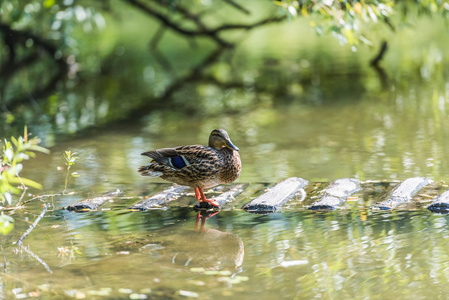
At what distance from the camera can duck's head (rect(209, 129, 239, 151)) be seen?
791 centimetres

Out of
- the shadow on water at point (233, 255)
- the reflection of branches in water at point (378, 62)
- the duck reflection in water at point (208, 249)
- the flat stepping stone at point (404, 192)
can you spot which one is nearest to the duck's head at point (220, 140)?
the shadow on water at point (233, 255)

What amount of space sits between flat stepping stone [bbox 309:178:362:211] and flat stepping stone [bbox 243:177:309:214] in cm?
33

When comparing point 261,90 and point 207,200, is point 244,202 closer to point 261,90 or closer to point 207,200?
point 207,200

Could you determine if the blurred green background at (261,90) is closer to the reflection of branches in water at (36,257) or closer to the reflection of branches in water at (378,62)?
the reflection of branches in water at (378,62)

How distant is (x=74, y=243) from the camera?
688cm

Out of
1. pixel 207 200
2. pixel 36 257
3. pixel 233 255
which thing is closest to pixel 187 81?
pixel 207 200

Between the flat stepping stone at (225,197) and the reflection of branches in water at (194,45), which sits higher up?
the reflection of branches in water at (194,45)

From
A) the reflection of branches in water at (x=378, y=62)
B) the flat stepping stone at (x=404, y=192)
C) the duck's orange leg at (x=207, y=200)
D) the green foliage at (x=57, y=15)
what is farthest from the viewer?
the reflection of branches in water at (x=378, y=62)

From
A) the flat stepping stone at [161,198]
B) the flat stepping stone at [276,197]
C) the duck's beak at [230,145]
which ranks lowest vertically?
the flat stepping stone at [161,198]

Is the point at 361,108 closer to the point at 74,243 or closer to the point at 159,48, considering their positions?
the point at 74,243

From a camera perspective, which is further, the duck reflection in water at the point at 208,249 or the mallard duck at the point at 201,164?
the mallard duck at the point at 201,164

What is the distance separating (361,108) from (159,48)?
47.7ft

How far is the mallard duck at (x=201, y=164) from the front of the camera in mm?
7711

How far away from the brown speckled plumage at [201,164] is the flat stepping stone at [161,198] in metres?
0.29
